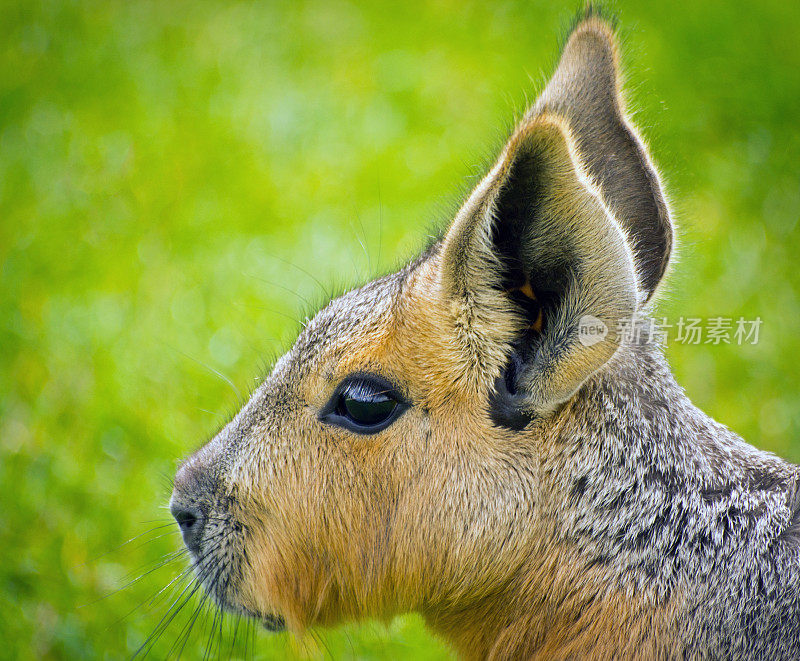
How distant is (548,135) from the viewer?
5.99 feet

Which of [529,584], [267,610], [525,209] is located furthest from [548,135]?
Answer: [267,610]

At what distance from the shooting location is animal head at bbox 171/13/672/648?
1.98 metres

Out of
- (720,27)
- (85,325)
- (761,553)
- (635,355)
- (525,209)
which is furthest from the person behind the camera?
(720,27)

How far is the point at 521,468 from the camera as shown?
2152mm

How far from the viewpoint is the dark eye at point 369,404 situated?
221cm

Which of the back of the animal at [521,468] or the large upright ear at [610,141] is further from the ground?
the large upright ear at [610,141]

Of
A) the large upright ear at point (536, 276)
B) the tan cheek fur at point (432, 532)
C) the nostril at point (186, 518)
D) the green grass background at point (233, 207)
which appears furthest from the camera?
the green grass background at point (233, 207)

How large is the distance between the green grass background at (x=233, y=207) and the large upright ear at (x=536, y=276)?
0.66 metres

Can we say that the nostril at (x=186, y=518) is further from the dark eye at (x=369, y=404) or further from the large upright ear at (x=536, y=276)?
the large upright ear at (x=536, y=276)

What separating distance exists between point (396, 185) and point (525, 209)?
462 centimetres

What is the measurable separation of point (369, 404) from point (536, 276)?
0.56 meters

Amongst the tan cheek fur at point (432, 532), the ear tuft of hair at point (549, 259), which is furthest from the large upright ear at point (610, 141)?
the tan cheek fur at point (432, 532)

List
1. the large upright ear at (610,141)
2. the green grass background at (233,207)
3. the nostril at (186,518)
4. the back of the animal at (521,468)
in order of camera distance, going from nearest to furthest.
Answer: the back of the animal at (521,468)
the large upright ear at (610,141)
the nostril at (186,518)
the green grass background at (233,207)

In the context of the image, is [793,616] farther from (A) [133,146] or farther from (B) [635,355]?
(A) [133,146]
